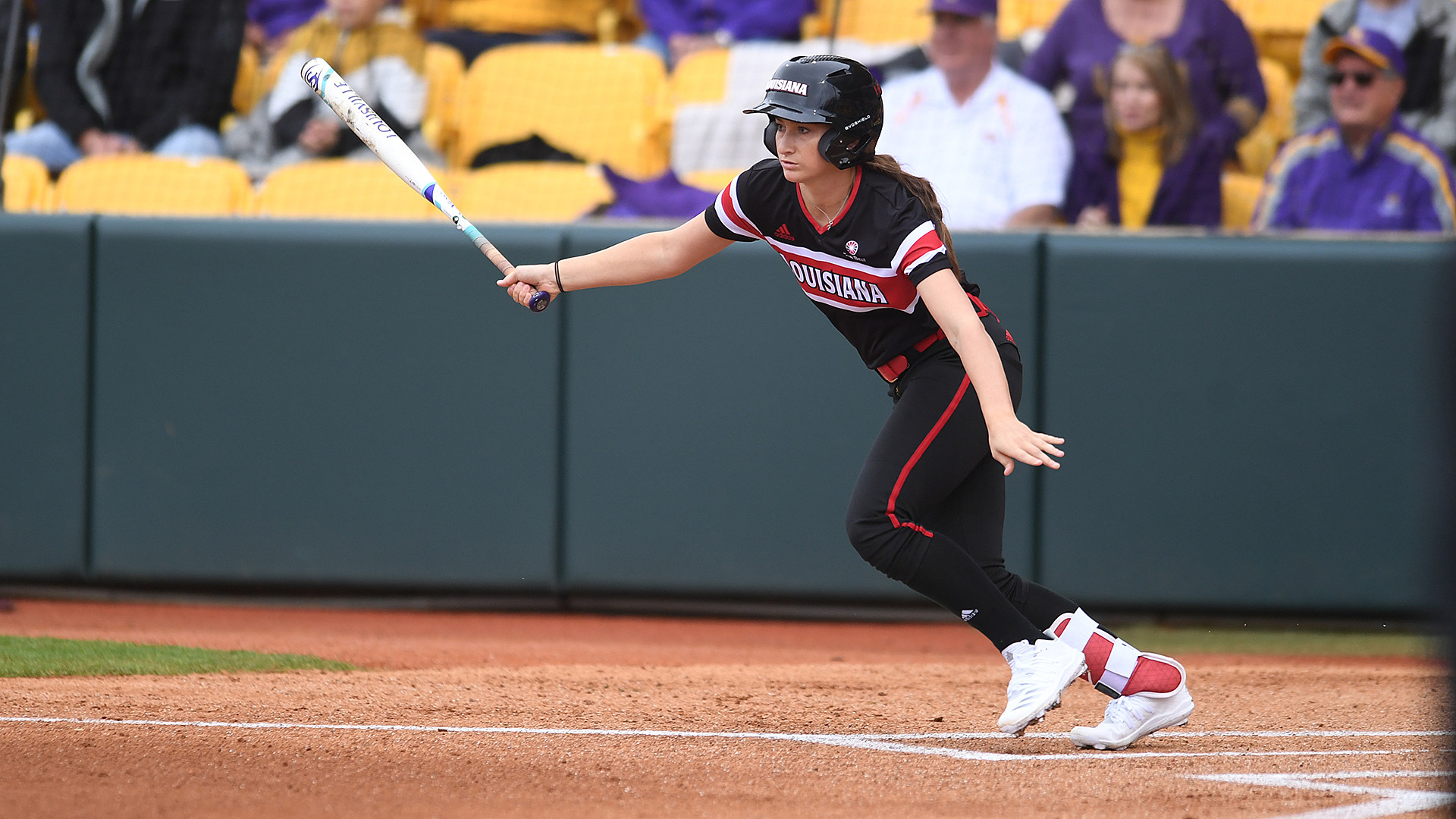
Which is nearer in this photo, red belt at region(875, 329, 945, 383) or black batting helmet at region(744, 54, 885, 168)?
black batting helmet at region(744, 54, 885, 168)

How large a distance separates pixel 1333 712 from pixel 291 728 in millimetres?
2969

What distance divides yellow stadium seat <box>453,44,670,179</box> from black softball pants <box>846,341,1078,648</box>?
4097 mm

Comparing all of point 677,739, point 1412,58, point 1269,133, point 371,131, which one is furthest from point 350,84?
point 1412,58

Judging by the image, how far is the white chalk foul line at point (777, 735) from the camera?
3.75 m

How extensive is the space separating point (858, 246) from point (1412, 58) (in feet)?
14.3

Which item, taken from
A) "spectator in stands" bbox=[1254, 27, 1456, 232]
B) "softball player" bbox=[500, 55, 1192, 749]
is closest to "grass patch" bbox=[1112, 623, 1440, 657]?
"spectator in stands" bbox=[1254, 27, 1456, 232]

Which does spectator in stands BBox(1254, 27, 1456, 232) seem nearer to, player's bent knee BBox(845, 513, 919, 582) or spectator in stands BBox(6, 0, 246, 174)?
player's bent knee BBox(845, 513, 919, 582)

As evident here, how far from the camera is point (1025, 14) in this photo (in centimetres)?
780

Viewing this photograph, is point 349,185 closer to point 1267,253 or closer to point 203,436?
point 203,436

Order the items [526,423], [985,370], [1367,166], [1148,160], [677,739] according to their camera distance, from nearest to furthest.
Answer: [985,370] → [677,739] → [1367,166] → [526,423] → [1148,160]

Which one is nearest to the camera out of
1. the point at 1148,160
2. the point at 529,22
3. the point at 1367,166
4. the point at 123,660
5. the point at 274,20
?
the point at 123,660

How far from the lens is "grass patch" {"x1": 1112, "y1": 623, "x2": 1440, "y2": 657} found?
6.07 metres

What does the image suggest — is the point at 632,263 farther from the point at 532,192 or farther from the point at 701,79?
the point at 701,79

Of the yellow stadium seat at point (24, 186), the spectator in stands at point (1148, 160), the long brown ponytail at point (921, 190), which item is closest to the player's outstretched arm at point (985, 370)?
the long brown ponytail at point (921, 190)
